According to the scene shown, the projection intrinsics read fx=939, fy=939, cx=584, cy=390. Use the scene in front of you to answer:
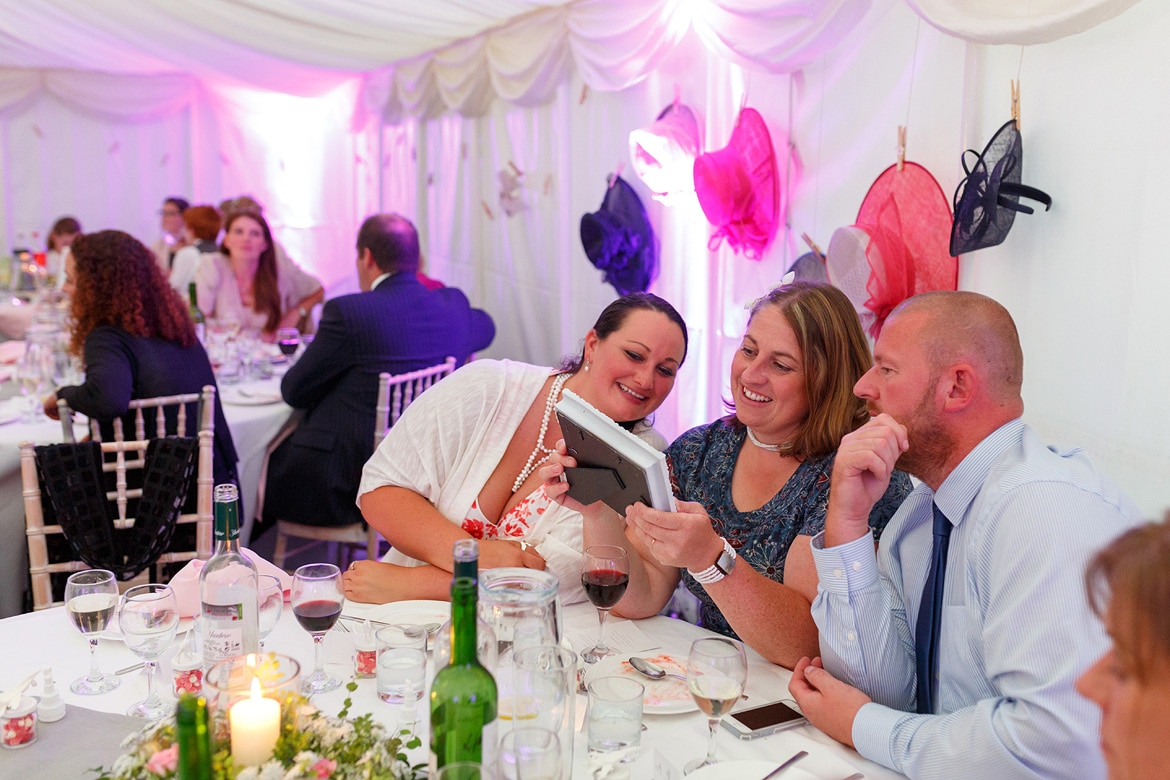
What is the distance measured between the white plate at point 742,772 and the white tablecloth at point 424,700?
3 centimetres

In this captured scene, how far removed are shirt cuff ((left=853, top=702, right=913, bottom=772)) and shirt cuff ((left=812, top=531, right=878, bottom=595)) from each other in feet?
0.72

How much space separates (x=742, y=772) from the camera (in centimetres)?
131

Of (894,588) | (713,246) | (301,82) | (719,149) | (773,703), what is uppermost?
(301,82)

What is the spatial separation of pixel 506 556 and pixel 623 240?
244cm

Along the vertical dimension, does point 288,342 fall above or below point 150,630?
above

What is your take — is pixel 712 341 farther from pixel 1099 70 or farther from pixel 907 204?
pixel 1099 70

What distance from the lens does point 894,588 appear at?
1.70 meters

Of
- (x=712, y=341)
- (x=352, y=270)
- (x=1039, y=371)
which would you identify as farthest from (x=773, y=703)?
(x=352, y=270)

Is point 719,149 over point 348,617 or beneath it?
over

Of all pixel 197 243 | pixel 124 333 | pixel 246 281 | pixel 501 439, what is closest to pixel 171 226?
pixel 197 243

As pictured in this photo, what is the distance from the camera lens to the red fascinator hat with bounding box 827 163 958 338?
2555 mm

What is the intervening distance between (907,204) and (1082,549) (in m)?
1.57

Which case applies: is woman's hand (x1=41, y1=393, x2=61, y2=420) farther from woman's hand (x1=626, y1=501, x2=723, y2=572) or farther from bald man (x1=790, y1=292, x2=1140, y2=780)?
bald man (x1=790, y1=292, x2=1140, y2=780)

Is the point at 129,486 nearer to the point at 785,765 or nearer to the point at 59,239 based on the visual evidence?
the point at 785,765
